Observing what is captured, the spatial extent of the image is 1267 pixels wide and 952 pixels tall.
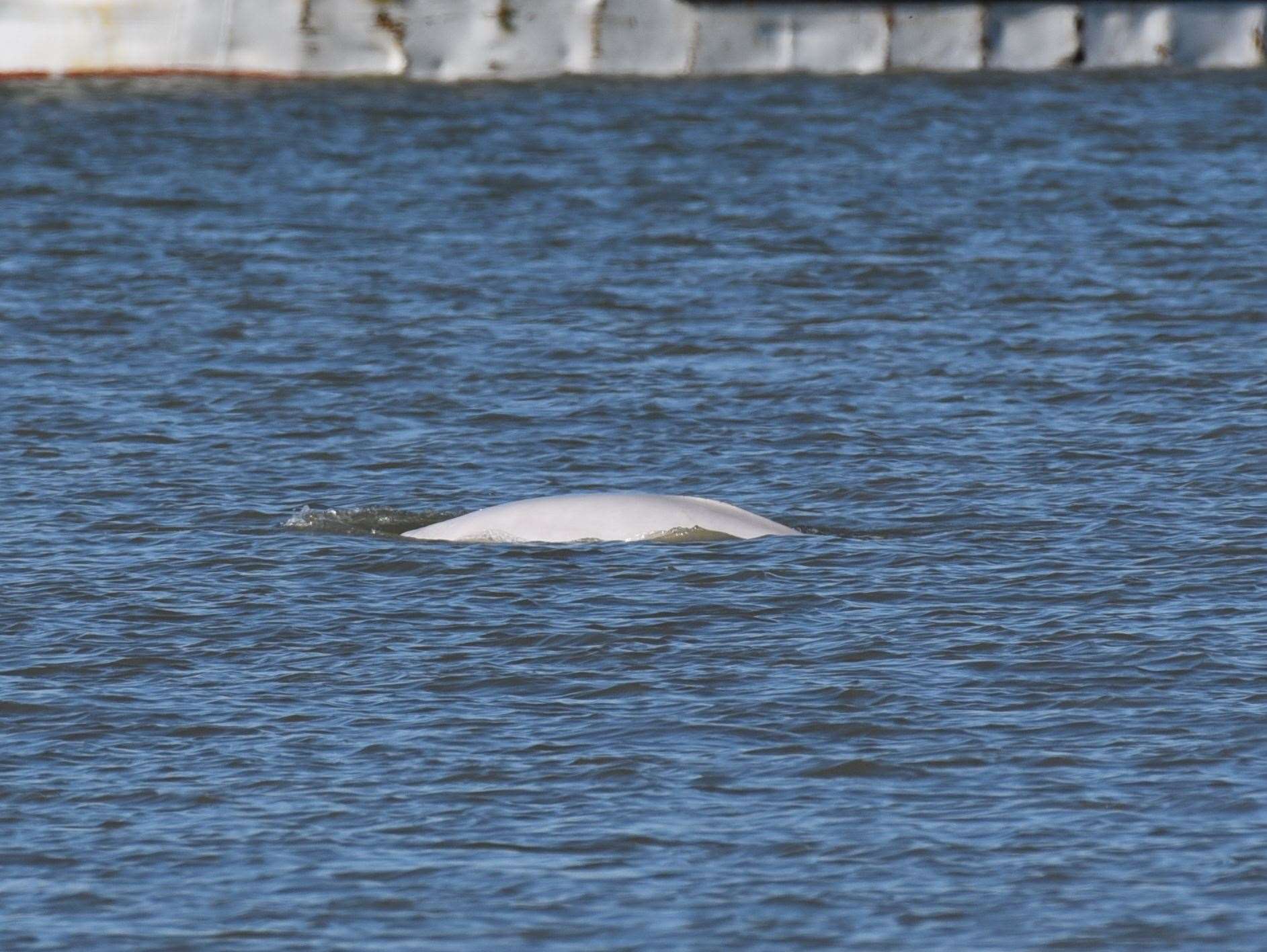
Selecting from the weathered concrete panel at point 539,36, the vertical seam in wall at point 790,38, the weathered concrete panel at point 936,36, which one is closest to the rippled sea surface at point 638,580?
the weathered concrete panel at point 539,36

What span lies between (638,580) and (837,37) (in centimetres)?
5299

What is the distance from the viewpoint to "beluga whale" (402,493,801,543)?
2369cm

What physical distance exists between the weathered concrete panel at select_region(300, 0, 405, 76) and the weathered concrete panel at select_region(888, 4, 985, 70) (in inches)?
578

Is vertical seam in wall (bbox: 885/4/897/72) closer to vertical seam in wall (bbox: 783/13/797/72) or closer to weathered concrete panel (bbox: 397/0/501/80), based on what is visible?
vertical seam in wall (bbox: 783/13/797/72)

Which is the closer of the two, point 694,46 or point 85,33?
point 85,33

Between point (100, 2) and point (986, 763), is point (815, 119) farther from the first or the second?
point (986, 763)

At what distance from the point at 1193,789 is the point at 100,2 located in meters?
58.2

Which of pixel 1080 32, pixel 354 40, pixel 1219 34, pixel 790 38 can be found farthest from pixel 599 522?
pixel 1219 34

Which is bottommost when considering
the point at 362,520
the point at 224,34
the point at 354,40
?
the point at 362,520

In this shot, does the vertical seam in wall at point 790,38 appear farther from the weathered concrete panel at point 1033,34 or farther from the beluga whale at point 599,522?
the beluga whale at point 599,522

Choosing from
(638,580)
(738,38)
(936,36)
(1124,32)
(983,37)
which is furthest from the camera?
(983,37)

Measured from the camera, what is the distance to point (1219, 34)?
244 feet

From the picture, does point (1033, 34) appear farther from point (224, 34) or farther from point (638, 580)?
point (638, 580)

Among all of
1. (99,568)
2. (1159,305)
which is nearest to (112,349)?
(99,568)
